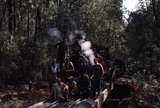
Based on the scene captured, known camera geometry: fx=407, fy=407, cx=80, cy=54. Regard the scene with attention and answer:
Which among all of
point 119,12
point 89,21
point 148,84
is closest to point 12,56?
point 148,84

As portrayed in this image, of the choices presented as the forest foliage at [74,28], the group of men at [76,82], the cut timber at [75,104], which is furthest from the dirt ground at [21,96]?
the cut timber at [75,104]

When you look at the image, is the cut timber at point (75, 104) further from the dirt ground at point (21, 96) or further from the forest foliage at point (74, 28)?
the dirt ground at point (21, 96)

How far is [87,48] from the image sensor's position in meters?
18.7

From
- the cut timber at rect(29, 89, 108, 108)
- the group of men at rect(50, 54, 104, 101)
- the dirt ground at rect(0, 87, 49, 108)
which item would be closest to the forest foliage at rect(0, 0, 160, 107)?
the dirt ground at rect(0, 87, 49, 108)

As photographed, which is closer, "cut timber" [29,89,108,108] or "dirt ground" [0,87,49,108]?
"cut timber" [29,89,108,108]

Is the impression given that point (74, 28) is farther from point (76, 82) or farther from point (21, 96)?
point (76, 82)

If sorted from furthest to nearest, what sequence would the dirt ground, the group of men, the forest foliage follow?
the forest foliage, the dirt ground, the group of men

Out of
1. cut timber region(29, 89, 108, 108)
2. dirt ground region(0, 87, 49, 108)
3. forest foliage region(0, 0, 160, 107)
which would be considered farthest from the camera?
forest foliage region(0, 0, 160, 107)

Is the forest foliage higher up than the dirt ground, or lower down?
higher up

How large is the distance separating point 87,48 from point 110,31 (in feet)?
112

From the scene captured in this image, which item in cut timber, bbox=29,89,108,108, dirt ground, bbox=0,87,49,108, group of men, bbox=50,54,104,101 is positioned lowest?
dirt ground, bbox=0,87,49,108

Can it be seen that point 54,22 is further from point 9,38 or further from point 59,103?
point 59,103

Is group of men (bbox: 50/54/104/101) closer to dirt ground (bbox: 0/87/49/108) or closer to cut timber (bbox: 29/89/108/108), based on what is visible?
cut timber (bbox: 29/89/108/108)

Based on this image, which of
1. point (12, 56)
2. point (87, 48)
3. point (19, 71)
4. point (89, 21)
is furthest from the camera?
point (89, 21)
